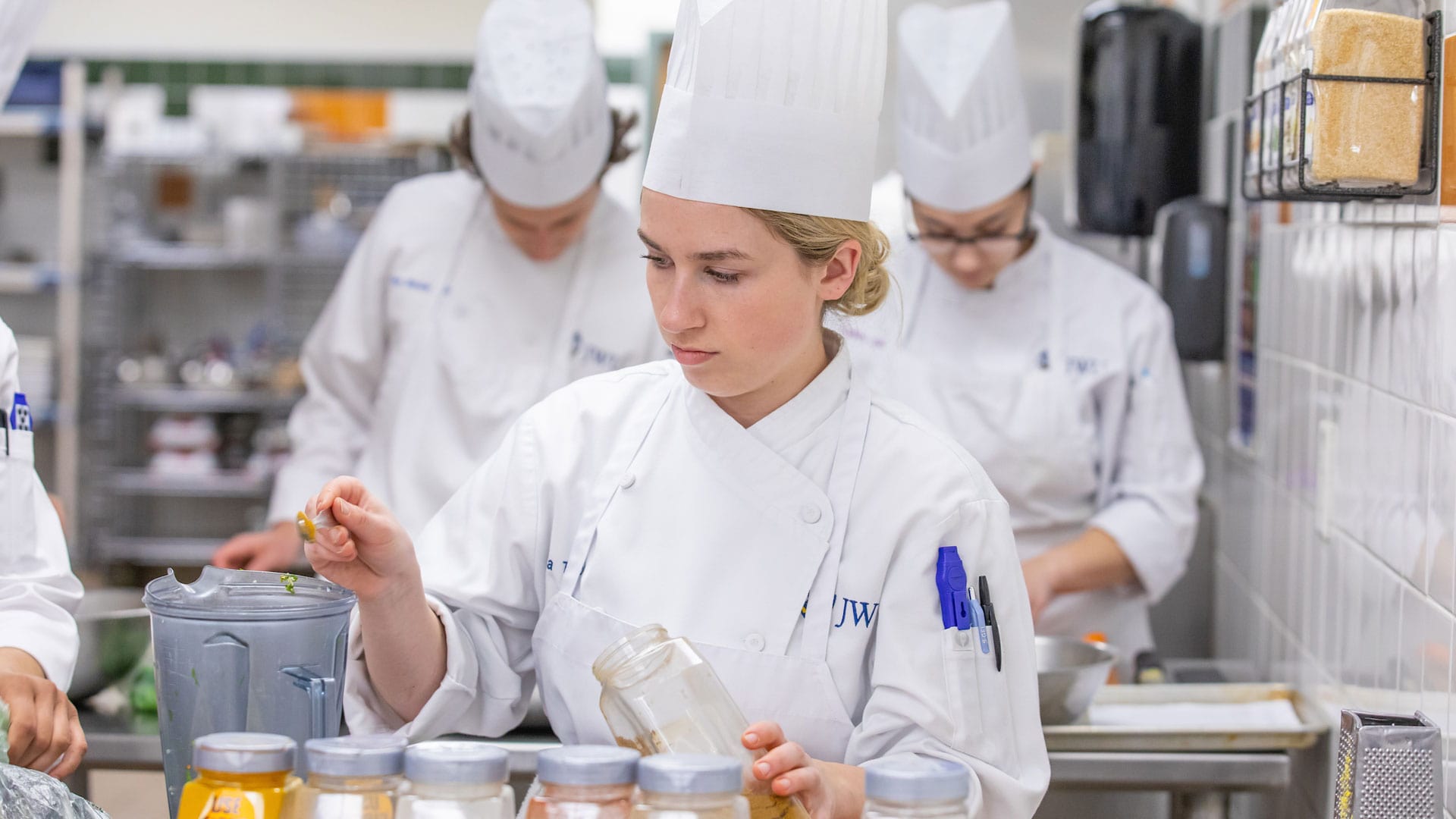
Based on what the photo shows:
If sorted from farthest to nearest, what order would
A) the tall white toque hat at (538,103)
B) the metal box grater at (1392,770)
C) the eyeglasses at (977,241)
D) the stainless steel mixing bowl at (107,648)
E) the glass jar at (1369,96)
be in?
1. the eyeglasses at (977,241)
2. the tall white toque hat at (538,103)
3. the stainless steel mixing bowl at (107,648)
4. the glass jar at (1369,96)
5. the metal box grater at (1392,770)

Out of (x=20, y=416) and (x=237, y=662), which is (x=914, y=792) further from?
(x=20, y=416)

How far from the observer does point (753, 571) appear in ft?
4.54

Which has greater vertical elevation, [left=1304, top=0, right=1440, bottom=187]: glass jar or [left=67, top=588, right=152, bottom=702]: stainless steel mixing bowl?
[left=1304, top=0, right=1440, bottom=187]: glass jar

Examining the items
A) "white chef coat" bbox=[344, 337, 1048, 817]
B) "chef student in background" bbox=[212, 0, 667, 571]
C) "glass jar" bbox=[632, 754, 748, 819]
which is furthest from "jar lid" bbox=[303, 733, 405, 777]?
"chef student in background" bbox=[212, 0, 667, 571]

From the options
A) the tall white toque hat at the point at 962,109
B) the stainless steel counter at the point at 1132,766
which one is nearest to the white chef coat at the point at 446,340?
the tall white toque hat at the point at 962,109

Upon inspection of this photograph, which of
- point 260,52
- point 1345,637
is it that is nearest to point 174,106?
point 260,52

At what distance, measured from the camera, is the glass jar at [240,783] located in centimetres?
97

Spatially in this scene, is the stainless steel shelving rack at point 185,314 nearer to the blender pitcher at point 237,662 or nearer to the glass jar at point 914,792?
the blender pitcher at point 237,662

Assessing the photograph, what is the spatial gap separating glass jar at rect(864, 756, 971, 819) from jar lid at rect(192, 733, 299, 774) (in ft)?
1.33

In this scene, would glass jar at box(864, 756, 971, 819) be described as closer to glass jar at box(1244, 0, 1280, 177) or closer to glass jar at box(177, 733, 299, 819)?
glass jar at box(177, 733, 299, 819)

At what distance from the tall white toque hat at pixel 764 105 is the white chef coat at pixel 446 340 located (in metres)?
1.04

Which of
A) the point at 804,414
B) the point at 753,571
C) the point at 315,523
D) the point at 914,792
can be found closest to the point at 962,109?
the point at 804,414

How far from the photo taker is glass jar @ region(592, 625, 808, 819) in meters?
1.13

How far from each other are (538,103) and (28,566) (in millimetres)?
1106
